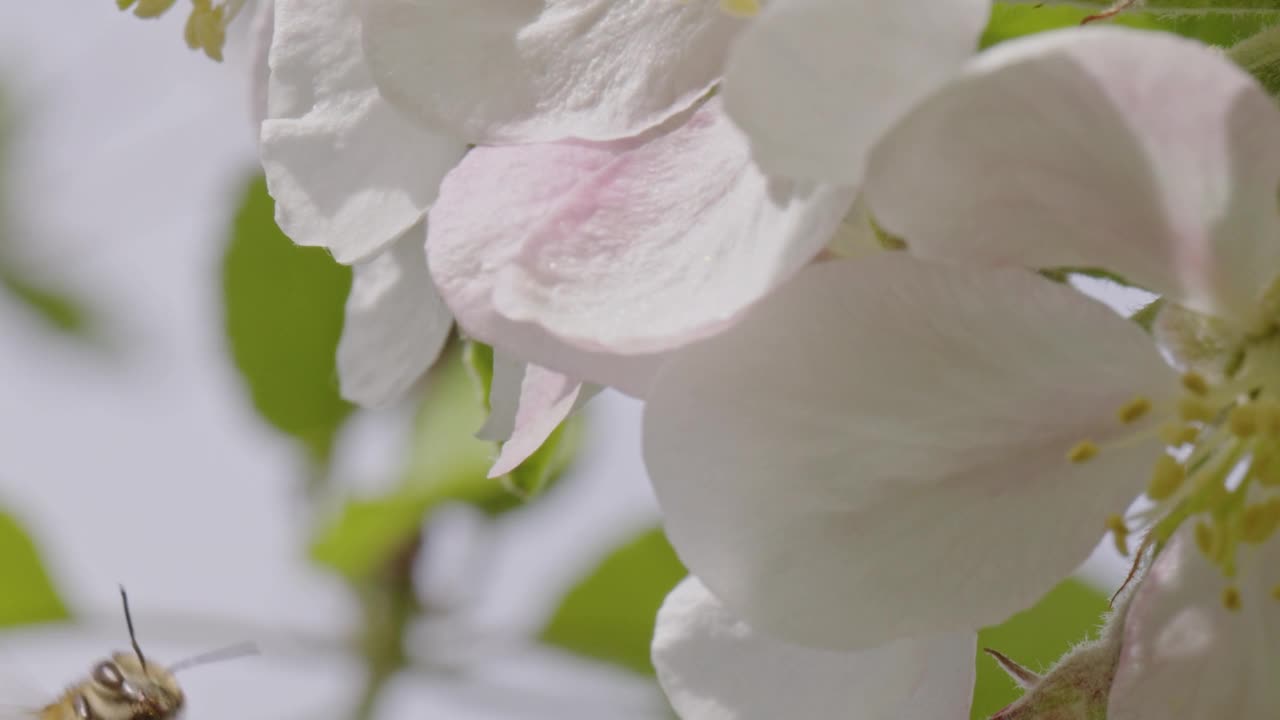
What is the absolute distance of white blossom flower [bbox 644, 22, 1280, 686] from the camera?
19.5 inches

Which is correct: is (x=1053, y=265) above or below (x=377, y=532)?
above

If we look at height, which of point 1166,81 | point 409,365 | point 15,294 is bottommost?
point 15,294

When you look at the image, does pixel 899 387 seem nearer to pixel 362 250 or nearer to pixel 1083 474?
pixel 1083 474

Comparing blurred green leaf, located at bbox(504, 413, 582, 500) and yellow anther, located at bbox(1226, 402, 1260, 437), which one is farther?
blurred green leaf, located at bbox(504, 413, 582, 500)

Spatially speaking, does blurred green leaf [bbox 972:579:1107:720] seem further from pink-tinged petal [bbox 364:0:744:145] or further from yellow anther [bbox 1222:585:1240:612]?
pink-tinged petal [bbox 364:0:744:145]

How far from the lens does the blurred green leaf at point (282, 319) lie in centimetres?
147

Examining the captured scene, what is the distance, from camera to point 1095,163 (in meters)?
0.51

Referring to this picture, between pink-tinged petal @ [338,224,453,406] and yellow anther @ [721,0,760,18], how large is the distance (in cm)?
33

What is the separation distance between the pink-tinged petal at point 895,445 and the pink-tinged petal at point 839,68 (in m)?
0.06

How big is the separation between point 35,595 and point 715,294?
4.27ft

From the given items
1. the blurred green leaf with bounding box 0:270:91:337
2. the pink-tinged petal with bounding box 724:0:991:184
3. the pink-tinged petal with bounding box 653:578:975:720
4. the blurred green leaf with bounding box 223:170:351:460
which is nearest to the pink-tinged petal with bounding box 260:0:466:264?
the pink-tinged petal with bounding box 653:578:975:720

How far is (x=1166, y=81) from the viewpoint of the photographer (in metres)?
0.46

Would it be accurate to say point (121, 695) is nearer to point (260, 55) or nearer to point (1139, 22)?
point (260, 55)

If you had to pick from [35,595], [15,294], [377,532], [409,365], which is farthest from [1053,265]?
[15,294]
